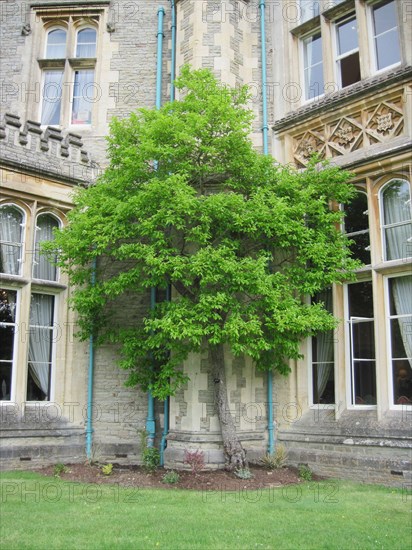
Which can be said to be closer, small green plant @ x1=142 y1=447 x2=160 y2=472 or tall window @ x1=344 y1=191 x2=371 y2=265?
small green plant @ x1=142 y1=447 x2=160 y2=472

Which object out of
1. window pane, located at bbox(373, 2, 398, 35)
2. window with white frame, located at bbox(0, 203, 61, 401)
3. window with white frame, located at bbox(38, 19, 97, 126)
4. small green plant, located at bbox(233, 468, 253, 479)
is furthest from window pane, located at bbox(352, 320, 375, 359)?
window with white frame, located at bbox(38, 19, 97, 126)

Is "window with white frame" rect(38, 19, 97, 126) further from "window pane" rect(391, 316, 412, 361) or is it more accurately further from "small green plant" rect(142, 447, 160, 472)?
"window pane" rect(391, 316, 412, 361)

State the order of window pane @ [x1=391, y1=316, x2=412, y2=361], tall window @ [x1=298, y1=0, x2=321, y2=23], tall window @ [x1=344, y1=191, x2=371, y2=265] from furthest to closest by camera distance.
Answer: tall window @ [x1=298, y1=0, x2=321, y2=23] → tall window @ [x1=344, y1=191, x2=371, y2=265] → window pane @ [x1=391, y1=316, x2=412, y2=361]

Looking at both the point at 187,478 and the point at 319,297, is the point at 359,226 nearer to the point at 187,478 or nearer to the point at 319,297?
the point at 319,297

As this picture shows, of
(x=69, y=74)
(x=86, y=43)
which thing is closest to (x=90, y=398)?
(x=69, y=74)

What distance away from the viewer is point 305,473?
8.70 metres

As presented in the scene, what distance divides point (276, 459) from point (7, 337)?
477 centimetres

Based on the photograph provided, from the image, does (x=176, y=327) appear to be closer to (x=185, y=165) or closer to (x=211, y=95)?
(x=185, y=165)

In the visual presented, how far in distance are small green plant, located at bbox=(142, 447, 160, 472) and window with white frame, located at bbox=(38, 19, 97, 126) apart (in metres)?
6.90

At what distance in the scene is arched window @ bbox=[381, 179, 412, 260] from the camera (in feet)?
29.6

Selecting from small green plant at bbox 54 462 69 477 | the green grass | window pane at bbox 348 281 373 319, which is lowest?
the green grass

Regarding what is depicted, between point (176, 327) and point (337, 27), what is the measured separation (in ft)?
22.5

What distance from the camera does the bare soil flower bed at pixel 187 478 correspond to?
26.3 ft

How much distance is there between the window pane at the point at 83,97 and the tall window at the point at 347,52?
520cm
